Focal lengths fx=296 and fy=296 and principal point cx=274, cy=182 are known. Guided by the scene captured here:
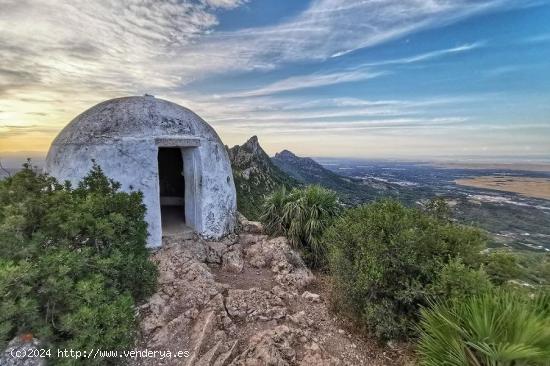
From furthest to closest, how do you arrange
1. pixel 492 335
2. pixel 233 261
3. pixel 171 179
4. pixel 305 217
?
pixel 171 179, pixel 305 217, pixel 233 261, pixel 492 335

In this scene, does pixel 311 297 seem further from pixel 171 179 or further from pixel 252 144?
pixel 252 144

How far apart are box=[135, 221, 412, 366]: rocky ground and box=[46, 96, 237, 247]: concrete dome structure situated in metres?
1.45

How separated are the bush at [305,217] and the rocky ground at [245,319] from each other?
1.13 meters

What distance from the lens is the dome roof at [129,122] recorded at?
8.52 m

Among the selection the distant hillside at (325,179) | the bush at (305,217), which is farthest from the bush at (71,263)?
the distant hillside at (325,179)

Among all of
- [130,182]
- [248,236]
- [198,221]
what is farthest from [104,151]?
[248,236]

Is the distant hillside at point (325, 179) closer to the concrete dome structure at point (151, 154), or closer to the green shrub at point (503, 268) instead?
the concrete dome structure at point (151, 154)

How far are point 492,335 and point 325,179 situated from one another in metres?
73.8

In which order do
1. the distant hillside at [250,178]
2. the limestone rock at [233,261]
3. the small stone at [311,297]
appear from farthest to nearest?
the distant hillside at [250,178] → the limestone rock at [233,261] → the small stone at [311,297]

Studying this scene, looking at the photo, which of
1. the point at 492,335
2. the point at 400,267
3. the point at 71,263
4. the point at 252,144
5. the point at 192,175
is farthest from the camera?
the point at 252,144

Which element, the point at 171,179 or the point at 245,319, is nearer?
the point at 245,319

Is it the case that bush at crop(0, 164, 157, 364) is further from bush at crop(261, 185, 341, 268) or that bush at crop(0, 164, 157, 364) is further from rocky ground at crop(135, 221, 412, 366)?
bush at crop(261, 185, 341, 268)

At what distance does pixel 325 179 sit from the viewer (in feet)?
251

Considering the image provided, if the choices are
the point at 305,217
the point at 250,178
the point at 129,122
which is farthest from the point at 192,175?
the point at 250,178
